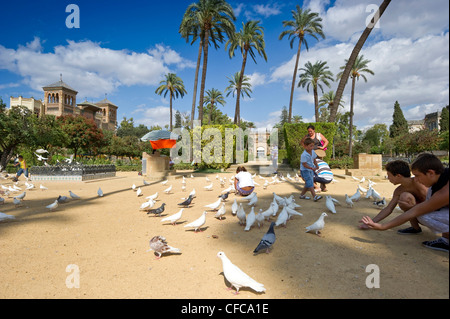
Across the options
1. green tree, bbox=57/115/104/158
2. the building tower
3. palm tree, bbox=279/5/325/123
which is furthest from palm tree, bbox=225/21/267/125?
the building tower

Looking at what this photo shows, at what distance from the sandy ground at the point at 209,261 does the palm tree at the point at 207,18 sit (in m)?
17.9

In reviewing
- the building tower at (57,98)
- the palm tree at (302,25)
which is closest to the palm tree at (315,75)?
the palm tree at (302,25)

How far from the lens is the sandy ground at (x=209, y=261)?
2.46 m

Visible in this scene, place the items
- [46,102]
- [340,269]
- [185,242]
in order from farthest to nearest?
[46,102], [185,242], [340,269]

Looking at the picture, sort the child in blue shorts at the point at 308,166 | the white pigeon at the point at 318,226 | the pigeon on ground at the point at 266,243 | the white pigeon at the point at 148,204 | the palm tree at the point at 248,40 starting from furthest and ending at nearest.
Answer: the palm tree at the point at 248,40 → the child in blue shorts at the point at 308,166 → the white pigeon at the point at 148,204 → the white pigeon at the point at 318,226 → the pigeon on ground at the point at 266,243

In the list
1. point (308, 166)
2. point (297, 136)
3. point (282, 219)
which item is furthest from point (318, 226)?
point (297, 136)

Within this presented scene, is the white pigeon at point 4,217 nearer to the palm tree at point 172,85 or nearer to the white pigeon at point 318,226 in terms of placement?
the white pigeon at point 318,226

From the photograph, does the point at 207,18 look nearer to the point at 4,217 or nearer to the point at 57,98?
the point at 4,217

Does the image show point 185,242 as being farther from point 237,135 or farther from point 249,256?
point 237,135

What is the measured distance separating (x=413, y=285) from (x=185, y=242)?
127 inches

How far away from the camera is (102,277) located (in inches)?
115

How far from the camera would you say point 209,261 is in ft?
10.8

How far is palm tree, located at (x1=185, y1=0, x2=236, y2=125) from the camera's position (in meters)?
21.9
